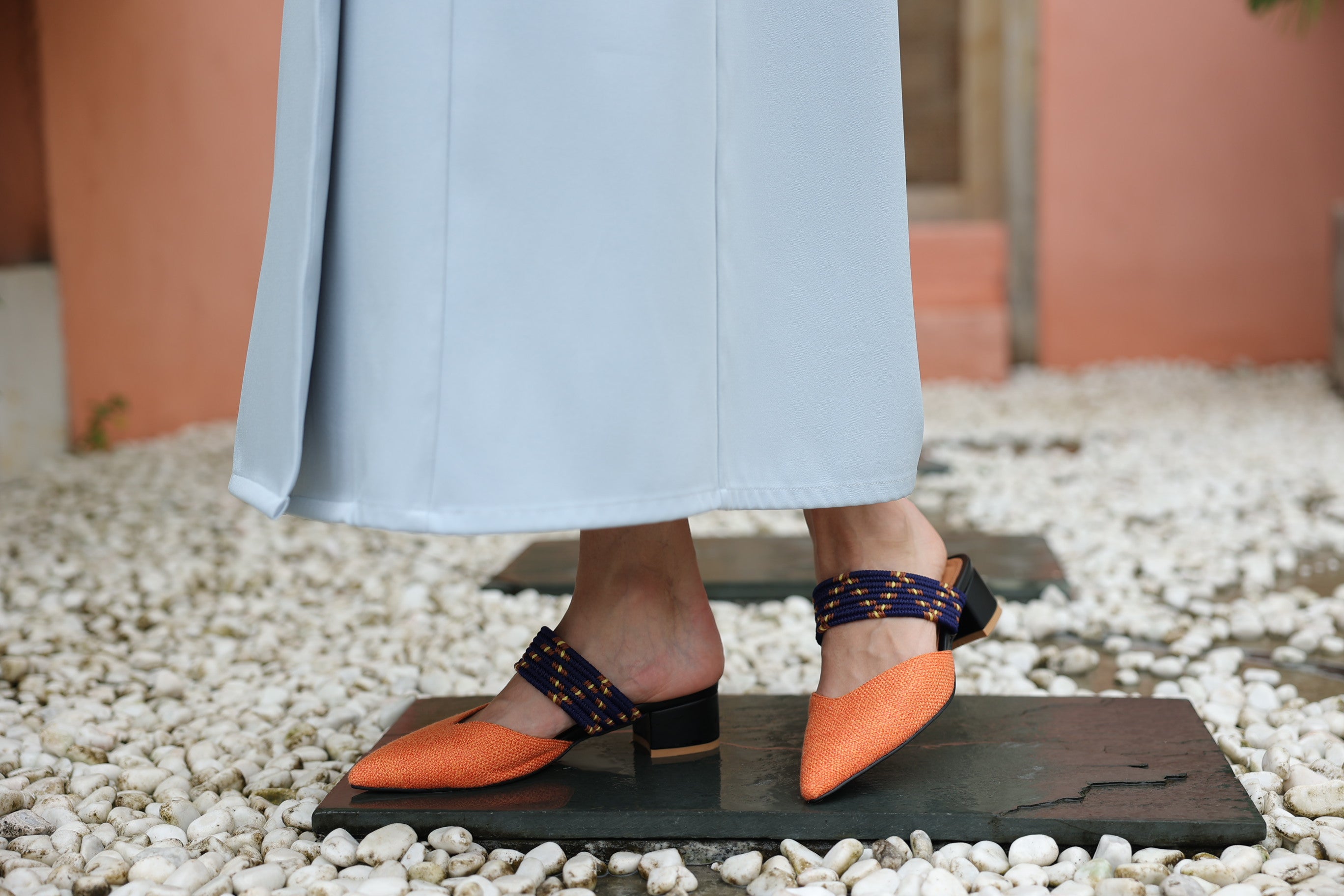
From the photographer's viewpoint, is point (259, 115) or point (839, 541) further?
point (259, 115)

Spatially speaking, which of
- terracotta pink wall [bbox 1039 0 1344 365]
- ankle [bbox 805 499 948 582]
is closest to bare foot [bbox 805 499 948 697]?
ankle [bbox 805 499 948 582]

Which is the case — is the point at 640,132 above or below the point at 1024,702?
above

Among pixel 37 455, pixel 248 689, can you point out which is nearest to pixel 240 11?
pixel 37 455

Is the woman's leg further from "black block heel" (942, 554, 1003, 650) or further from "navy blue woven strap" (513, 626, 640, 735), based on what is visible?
"black block heel" (942, 554, 1003, 650)

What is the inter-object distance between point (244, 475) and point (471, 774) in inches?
11.3

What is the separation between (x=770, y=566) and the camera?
68.4 inches

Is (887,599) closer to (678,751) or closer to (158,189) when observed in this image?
(678,751)

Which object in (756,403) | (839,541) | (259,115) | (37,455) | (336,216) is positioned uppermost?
(259,115)

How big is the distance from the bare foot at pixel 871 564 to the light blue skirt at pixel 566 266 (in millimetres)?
107

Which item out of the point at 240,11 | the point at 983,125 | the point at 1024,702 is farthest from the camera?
the point at 983,125

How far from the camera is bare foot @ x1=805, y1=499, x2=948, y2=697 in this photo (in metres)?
0.92

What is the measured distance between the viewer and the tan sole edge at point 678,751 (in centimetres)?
97

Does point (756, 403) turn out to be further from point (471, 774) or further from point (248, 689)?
point (248, 689)

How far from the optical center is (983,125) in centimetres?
472
